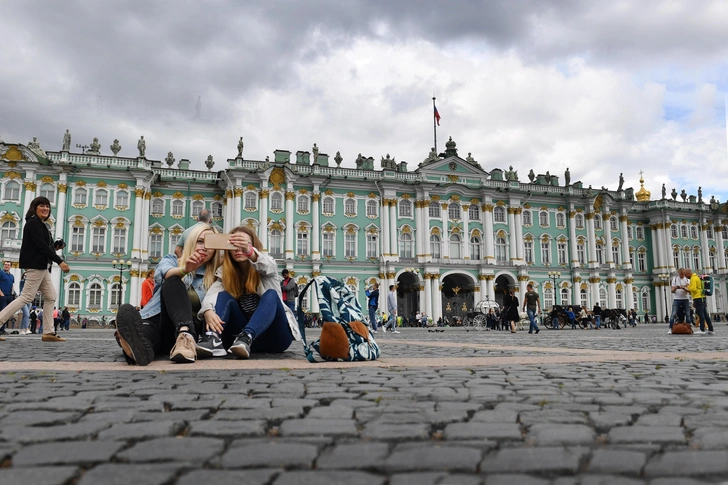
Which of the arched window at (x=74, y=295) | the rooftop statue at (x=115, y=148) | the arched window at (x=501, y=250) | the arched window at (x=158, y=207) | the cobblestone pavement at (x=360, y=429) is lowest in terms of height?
the cobblestone pavement at (x=360, y=429)

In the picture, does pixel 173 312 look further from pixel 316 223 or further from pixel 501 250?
pixel 501 250

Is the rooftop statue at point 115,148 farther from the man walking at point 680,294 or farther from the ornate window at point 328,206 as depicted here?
the man walking at point 680,294

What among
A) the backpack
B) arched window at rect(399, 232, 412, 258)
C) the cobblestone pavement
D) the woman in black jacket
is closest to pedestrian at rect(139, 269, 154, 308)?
the woman in black jacket

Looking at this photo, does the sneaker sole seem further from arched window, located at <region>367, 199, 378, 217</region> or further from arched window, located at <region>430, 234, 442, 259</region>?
arched window, located at <region>430, 234, 442, 259</region>

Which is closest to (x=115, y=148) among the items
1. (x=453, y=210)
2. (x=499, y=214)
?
(x=453, y=210)

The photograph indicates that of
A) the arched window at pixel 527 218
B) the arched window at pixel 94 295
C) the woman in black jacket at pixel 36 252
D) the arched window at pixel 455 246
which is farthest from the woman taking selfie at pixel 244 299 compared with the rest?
the arched window at pixel 527 218

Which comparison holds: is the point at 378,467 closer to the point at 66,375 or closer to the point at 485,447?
the point at 485,447

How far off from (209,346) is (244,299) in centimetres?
62

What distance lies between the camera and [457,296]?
49562mm

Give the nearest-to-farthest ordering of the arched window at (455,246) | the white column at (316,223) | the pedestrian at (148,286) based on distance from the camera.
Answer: the pedestrian at (148,286), the white column at (316,223), the arched window at (455,246)

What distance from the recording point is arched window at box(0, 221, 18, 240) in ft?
133

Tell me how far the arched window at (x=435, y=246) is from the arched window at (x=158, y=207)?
20.9 m

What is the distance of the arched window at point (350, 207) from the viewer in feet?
155

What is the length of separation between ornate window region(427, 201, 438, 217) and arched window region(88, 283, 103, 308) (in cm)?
2521
